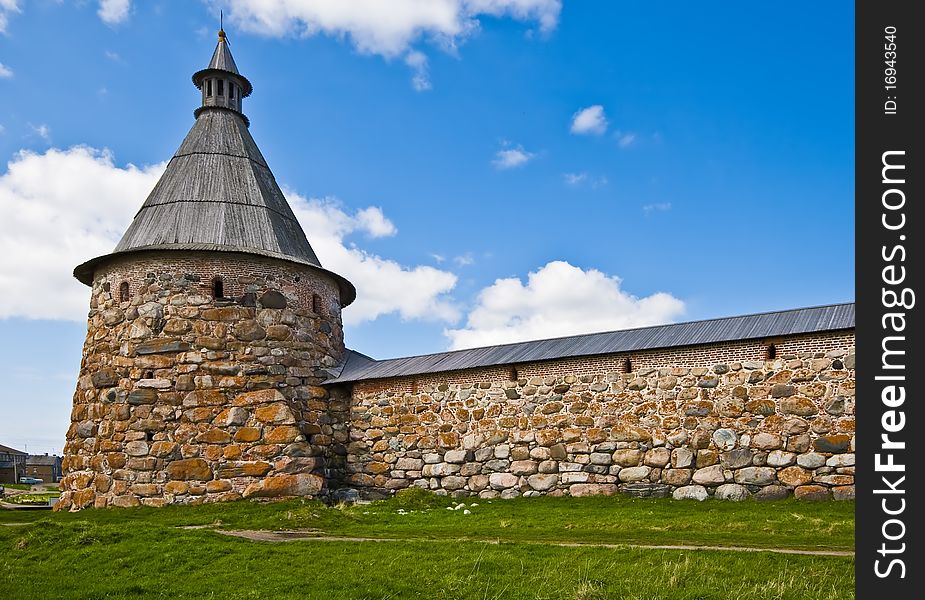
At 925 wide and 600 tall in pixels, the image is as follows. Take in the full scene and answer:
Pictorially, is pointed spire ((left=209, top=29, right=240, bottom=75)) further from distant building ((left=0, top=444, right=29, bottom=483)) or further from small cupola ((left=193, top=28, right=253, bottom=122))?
distant building ((left=0, top=444, right=29, bottom=483))

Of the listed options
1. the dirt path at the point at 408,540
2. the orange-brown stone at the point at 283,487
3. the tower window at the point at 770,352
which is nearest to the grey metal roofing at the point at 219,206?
the orange-brown stone at the point at 283,487

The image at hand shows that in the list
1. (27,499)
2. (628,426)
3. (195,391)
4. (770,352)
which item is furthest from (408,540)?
(27,499)

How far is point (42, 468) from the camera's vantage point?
44.3 m

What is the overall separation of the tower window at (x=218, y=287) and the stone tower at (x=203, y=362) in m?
0.04

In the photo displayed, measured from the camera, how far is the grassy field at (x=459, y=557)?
241 inches

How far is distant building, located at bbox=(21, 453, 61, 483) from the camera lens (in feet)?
142

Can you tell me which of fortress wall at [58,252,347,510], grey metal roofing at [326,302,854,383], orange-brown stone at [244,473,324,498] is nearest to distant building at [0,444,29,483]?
fortress wall at [58,252,347,510]

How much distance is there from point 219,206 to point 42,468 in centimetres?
3673

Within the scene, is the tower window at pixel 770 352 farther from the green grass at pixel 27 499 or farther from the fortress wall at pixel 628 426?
the green grass at pixel 27 499

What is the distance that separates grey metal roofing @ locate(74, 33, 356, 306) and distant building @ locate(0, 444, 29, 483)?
30.2m

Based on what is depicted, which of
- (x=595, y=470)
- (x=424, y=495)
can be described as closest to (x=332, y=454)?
(x=424, y=495)

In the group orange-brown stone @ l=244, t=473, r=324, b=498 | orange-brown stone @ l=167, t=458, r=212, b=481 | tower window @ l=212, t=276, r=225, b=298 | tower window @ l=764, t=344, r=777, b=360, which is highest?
tower window @ l=212, t=276, r=225, b=298

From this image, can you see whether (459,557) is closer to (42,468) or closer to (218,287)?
(218,287)
